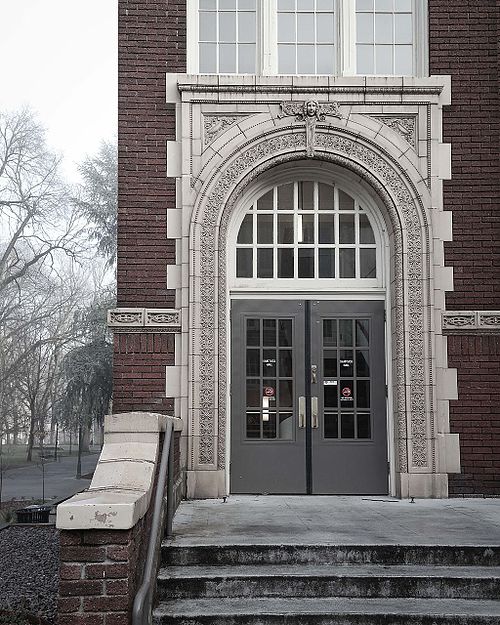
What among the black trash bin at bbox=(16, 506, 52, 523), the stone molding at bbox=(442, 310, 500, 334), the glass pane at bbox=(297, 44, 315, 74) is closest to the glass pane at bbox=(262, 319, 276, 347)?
the stone molding at bbox=(442, 310, 500, 334)

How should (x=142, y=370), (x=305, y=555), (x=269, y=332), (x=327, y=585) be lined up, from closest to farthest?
(x=327, y=585) → (x=305, y=555) → (x=142, y=370) → (x=269, y=332)

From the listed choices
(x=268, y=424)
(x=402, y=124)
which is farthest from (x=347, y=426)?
(x=402, y=124)

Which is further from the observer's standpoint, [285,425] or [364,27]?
[364,27]

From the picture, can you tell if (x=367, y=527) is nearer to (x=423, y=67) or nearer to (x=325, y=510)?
(x=325, y=510)

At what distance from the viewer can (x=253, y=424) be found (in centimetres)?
939

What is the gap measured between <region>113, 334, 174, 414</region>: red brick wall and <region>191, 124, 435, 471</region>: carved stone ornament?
40 cm

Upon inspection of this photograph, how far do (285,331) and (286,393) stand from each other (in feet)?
2.48

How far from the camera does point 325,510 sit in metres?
7.91

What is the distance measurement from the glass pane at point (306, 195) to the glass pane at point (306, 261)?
544 millimetres

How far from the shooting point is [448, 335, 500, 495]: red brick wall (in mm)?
9109

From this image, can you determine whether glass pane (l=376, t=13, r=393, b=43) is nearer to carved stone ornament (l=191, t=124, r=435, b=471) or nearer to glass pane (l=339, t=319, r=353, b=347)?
carved stone ornament (l=191, t=124, r=435, b=471)

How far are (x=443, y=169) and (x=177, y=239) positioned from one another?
11.0 feet

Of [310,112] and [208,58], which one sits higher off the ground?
[208,58]

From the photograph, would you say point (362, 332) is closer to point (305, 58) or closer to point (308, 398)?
point (308, 398)
